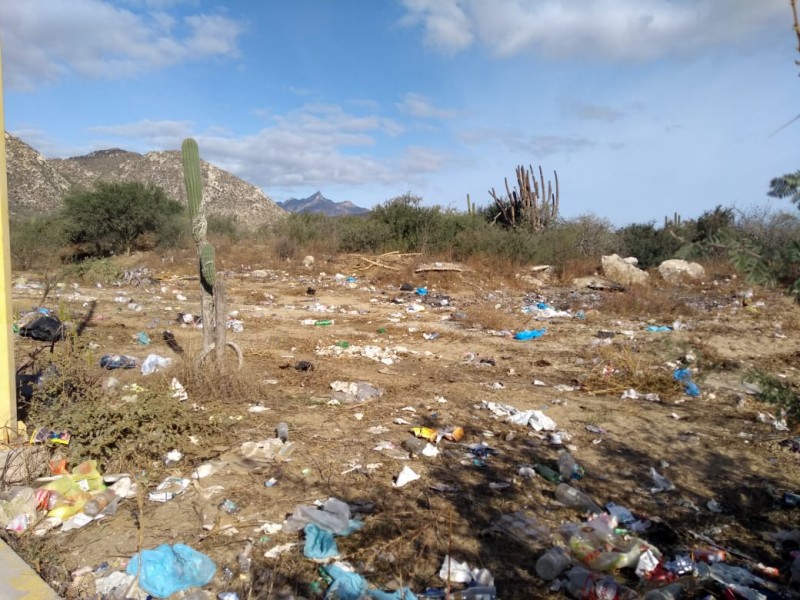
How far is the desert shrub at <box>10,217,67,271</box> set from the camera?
50.5ft

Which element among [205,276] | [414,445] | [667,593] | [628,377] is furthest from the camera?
[628,377]

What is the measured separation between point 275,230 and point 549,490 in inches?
648

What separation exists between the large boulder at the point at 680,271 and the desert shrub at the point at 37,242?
15843 mm

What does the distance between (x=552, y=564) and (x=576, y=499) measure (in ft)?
2.53

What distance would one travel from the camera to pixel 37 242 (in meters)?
16.3

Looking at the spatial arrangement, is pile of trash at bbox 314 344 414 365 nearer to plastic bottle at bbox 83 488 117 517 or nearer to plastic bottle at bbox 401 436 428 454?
plastic bottle at bbox 401 436 428 454

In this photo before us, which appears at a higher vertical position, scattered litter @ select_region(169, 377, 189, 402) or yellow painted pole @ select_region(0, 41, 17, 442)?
yellow painted pole @ select_region(0, 41, 17, 442)

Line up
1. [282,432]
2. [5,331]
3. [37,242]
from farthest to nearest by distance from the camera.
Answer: [37,242], [282,432], [5,331]

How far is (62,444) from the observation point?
12.1ft

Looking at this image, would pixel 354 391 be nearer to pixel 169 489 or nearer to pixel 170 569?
pixel 169 489

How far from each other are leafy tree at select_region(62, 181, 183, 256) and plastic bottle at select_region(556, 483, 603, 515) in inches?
667

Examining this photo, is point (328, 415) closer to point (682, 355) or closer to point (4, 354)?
point (4, 354)

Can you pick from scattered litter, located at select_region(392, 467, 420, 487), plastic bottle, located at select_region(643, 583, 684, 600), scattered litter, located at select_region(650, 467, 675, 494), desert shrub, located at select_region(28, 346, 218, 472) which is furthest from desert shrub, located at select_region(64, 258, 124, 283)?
plastic bottle, located at select_region(643, 583, 684, 600)

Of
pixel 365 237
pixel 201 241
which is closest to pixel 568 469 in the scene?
pixel 201 241
